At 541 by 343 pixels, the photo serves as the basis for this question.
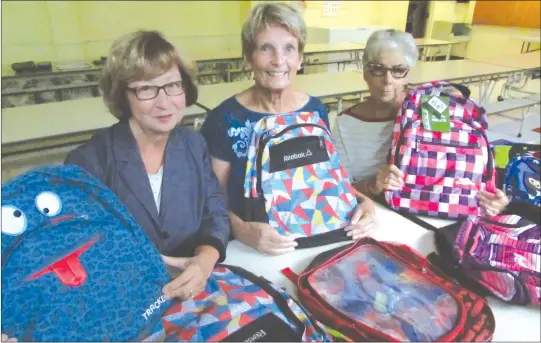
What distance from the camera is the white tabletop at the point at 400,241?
0.84 metres

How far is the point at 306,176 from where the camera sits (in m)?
1.15

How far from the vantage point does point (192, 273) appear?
0.90 m

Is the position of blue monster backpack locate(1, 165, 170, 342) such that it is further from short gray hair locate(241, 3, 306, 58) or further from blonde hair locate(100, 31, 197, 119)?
short gray hair locate(241, 3, 306, 58)

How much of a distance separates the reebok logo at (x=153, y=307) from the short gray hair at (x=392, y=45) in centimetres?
112

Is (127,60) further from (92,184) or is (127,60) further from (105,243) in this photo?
(105,243)

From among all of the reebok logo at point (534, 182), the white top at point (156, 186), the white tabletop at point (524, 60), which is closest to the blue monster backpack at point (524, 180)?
the reebok logo at point (534, 182)

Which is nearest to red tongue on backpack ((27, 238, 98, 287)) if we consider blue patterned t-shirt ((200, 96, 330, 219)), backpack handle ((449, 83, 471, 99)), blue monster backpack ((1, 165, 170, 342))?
blue monster backpack ((1, 165, 170, 342))

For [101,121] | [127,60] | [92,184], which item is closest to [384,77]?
[127,60]

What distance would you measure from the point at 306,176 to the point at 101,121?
171 cm

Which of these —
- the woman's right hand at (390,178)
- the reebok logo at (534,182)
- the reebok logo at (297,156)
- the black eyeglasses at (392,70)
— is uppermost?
the black eyeglasses at (392,70)

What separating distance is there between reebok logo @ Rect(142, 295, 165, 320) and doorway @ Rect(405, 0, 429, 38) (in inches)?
48.2

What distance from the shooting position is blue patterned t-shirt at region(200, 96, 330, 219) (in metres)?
1.25

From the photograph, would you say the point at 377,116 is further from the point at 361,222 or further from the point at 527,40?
the point at 527,40

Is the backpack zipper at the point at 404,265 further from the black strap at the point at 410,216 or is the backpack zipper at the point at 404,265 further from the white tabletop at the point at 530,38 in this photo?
the white tabletop at the point at 530,38
